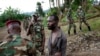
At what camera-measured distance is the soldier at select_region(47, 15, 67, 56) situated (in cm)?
488

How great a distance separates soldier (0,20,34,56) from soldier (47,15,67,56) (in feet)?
4.13

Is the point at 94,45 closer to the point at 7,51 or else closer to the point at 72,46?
the point at 72,46

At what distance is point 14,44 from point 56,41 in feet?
4.77

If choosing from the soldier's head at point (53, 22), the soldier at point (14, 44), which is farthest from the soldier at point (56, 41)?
the soldier at point (14, 44)

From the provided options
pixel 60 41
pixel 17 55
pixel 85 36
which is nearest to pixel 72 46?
pixel 85 36

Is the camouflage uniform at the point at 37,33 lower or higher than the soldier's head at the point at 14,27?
lower

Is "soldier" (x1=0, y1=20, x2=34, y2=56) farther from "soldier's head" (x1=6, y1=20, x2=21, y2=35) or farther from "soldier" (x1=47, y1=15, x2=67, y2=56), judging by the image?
"soldier" (x1=47, y1=15, x2=67, y2=56)

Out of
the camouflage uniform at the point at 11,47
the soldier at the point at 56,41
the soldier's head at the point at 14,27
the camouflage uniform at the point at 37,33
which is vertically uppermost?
the soldier's head at the point at 14,27

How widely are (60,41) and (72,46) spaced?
27.6 feet

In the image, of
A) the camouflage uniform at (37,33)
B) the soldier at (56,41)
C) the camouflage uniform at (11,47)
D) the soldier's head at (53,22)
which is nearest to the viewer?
the camouflage uniform at (11,47)

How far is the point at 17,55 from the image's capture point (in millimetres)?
3646

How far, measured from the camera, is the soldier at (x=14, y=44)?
361 centimetres

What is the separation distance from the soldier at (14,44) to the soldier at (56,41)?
1260 mm

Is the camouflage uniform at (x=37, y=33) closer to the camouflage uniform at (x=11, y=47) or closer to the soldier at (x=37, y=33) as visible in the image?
the soldier at (x=37, y=33)
